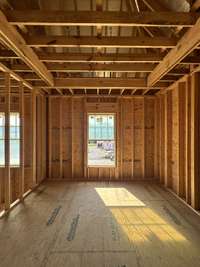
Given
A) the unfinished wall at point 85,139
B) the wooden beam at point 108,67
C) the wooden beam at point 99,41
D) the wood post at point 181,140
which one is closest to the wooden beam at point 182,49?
the wooden beam at point 99,41

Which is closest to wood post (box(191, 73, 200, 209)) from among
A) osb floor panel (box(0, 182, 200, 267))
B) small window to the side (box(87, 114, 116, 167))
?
osb floor panel (box(0, 182, 200, 267))

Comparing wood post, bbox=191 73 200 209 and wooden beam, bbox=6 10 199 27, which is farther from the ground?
wooden beam, bbox=6 10 199 27

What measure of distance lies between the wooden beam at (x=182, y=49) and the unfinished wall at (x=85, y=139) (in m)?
3.46

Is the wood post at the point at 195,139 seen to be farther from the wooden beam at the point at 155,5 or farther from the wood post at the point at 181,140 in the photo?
the wooden beam at the point at 155,5

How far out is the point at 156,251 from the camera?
363 cm

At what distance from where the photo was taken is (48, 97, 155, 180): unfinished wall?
902cm

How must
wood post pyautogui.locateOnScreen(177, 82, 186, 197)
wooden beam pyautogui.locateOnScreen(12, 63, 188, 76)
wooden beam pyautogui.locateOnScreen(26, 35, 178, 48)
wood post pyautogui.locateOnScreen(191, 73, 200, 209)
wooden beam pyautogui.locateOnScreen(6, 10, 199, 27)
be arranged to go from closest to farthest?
1. wooden beam pyautogui.locateOnScreen(6, 10, 199, 27)
2. wooden beam pyautogui.locateOnScreen(26, 35, 178, 48)
3. wood post pyautogui.locateOnScreen(191, 73, 200, 209)
4. wooden beam pyautogui.locateOnScreen(12, 63, 188, 76)
5. wood post pyautogui.locateOnScreen(177, 82, 186, 197)

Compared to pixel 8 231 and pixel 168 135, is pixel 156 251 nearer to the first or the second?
pixel 8 231

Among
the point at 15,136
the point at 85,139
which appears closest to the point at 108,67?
the point at 85,139

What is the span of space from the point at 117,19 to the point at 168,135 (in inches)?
195

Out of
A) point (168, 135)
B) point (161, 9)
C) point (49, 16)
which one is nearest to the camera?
point (49, 16)

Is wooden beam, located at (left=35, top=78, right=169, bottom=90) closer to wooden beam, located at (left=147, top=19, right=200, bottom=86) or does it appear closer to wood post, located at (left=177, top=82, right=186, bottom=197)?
wood post, located at (left=177, top=82, right=186, bottom=197)

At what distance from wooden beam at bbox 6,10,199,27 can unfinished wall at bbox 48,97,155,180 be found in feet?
18.8

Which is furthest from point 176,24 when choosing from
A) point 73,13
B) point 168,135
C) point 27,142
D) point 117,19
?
point 27,142
